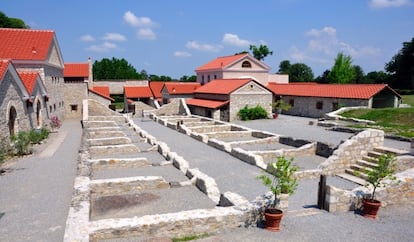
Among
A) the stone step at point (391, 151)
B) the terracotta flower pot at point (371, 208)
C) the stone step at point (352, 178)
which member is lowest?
the stone step at point (352, 178)

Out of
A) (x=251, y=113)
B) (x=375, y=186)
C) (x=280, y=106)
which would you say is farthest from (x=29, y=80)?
(x=280, y=106)

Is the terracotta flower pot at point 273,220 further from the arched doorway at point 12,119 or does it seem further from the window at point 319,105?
the window at point 319,105

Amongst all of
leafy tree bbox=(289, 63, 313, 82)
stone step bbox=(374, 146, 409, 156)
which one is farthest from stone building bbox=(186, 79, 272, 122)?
leafy tree bbox=(289, 63, 313, 82)

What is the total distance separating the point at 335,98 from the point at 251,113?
8.29 metres

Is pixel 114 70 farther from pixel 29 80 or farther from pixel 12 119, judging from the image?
pixel 12 119

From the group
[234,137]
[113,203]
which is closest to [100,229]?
Answer: [113,203]

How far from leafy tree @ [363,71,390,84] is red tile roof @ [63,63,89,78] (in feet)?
174

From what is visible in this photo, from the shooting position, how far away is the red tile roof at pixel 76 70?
35.1 m

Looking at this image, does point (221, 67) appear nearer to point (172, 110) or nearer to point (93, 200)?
point (172, 110)

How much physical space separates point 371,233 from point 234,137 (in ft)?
50.6

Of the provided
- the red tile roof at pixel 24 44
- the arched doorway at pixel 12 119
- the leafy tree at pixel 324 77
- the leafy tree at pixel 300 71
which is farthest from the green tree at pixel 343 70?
the arched doorway at pixel 12 119

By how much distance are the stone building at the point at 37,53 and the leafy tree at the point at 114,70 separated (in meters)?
48.1

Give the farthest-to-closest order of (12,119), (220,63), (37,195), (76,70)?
1. (220,63)
2. (76,70)
3. (12,119)
4. (37,195)

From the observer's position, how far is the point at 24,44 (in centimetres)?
2505
